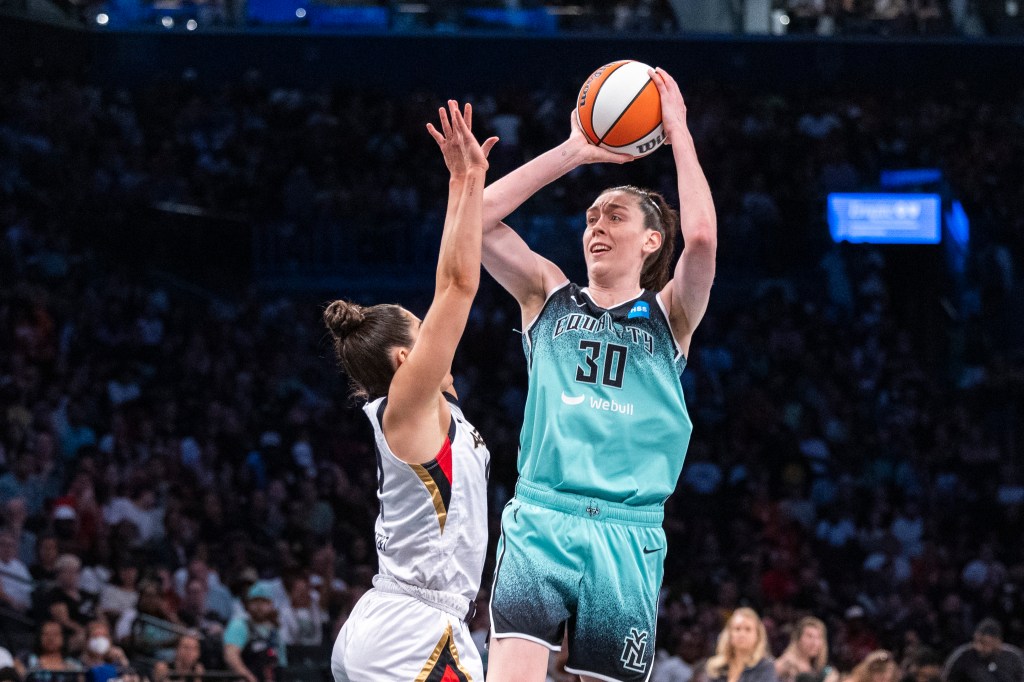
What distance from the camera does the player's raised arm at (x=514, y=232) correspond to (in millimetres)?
4648

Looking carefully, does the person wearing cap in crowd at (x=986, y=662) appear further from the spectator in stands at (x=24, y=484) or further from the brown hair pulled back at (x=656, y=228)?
the spectator in stands at (x=24, y=484)

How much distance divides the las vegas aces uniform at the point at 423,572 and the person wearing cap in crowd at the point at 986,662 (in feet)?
25.4

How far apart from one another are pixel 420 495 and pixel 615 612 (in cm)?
73

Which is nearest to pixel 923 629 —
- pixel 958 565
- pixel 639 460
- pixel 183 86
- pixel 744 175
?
pixel 958 565

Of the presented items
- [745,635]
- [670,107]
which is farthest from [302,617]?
[670,107]

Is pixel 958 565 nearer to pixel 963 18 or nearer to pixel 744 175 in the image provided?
pixel 744 175

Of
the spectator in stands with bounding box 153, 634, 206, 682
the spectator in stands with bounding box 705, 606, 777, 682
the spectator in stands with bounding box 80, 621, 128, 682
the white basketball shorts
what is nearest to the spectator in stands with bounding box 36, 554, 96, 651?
the spectator in stands with bounding box 80, 621, 128, 682

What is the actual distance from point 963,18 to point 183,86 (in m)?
10.6

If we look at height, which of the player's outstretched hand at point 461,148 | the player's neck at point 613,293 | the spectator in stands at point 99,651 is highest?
the player's outstretched hand at point 461,148

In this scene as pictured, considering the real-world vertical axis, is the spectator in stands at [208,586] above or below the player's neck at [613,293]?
below

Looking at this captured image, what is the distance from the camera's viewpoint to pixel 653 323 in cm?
461

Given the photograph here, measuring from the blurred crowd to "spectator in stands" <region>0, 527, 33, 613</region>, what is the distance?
3 cm

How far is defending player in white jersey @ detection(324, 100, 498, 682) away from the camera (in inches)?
160

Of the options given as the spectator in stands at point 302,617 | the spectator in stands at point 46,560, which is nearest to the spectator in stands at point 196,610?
the spectator in stands at point 302,617
